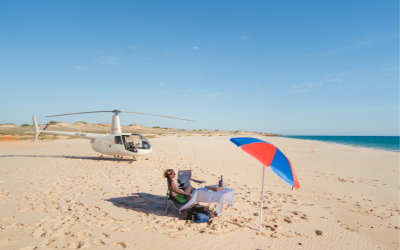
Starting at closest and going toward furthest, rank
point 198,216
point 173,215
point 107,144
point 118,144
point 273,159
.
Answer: point 273,159 < point 198,216 < point 173,215 < point 118,144 < point 107,144

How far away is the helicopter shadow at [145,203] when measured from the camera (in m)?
5.95

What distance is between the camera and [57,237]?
4398mm

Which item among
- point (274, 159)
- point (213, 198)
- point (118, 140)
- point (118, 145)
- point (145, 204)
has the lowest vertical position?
point (145, 204)

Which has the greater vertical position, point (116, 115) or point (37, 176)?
point (116, 115)

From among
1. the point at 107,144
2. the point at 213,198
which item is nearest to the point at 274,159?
the point at 213,198

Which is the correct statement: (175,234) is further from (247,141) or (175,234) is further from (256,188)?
(256,188)

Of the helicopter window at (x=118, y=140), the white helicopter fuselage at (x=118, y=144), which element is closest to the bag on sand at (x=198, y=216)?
the white helicopter fuselage at (x=118, y=144)

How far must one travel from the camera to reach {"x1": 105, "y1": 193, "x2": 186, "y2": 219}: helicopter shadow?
234 inches

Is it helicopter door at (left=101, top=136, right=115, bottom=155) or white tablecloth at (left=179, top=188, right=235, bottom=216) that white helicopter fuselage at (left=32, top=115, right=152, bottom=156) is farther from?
white tablecloth at (left=179, top=188, right=235, bottom=216)

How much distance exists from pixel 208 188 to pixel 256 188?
12.3ft

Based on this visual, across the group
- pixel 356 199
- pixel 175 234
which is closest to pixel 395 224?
pixel 356 199

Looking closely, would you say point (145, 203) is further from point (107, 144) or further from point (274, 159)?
point (107, 144)

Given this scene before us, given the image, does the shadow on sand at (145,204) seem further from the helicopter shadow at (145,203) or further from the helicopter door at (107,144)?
the helicopter door at (107,144)

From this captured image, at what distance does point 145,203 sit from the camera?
6.64 m
